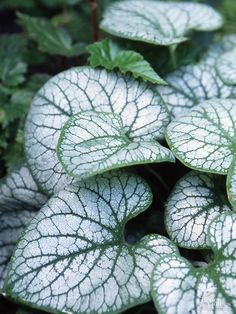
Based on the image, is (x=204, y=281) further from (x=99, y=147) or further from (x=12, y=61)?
(x=12, y=61)

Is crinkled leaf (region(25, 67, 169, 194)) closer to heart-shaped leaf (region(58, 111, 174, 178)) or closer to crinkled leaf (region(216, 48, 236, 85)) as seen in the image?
heart-shaped leaf (region(58, 111, 174, 178))

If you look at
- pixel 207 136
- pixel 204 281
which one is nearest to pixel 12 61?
pixel 207 136

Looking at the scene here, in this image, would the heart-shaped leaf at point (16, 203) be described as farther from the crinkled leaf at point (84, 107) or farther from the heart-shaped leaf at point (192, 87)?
the heart-shaped leaf at point (192, 87)

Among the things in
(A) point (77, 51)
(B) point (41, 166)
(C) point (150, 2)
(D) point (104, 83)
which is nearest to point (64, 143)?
(B) point (41, 166)

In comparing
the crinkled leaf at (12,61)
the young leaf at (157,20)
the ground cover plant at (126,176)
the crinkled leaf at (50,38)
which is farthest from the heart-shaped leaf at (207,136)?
the crinkled leaf at (12,61)

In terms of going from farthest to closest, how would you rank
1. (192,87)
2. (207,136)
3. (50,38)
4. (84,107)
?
(50,38) < (192,87) < (84,107) < (207,136)

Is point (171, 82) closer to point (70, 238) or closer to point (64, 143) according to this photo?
point (64, 143)
